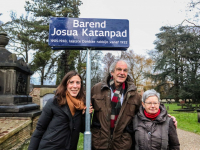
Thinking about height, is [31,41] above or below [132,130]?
above

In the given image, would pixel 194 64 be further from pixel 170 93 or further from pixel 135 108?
pixel 135 108

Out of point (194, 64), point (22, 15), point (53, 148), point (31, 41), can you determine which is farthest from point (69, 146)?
point (194, 64)

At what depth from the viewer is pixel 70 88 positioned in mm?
2465

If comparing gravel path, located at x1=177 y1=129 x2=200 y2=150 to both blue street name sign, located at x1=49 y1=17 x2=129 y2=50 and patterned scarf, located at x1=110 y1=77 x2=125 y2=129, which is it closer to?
patterned scarf, located at x1=110 y1=77 x2=125 y2=129

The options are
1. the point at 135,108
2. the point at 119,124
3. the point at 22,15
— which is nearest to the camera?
the point at 119,124

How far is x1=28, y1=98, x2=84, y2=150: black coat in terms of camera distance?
2205mm

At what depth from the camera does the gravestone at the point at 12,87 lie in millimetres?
5117

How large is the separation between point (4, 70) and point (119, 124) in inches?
183

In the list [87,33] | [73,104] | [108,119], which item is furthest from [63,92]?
[87,33]

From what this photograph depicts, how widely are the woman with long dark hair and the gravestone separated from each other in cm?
315

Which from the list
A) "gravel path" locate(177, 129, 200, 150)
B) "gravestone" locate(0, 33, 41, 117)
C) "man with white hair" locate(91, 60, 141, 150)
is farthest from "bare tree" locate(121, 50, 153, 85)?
"man with white hair" locate(91, 60, 141, 150)

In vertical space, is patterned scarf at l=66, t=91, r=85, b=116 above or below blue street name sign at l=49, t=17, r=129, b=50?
below

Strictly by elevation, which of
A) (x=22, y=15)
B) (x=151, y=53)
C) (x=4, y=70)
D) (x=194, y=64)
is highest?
(x=22, y=15)

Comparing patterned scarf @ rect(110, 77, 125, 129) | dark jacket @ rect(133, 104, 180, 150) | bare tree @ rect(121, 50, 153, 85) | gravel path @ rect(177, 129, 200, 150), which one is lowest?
gravel path @ rect(177, 129, 200, 150)
